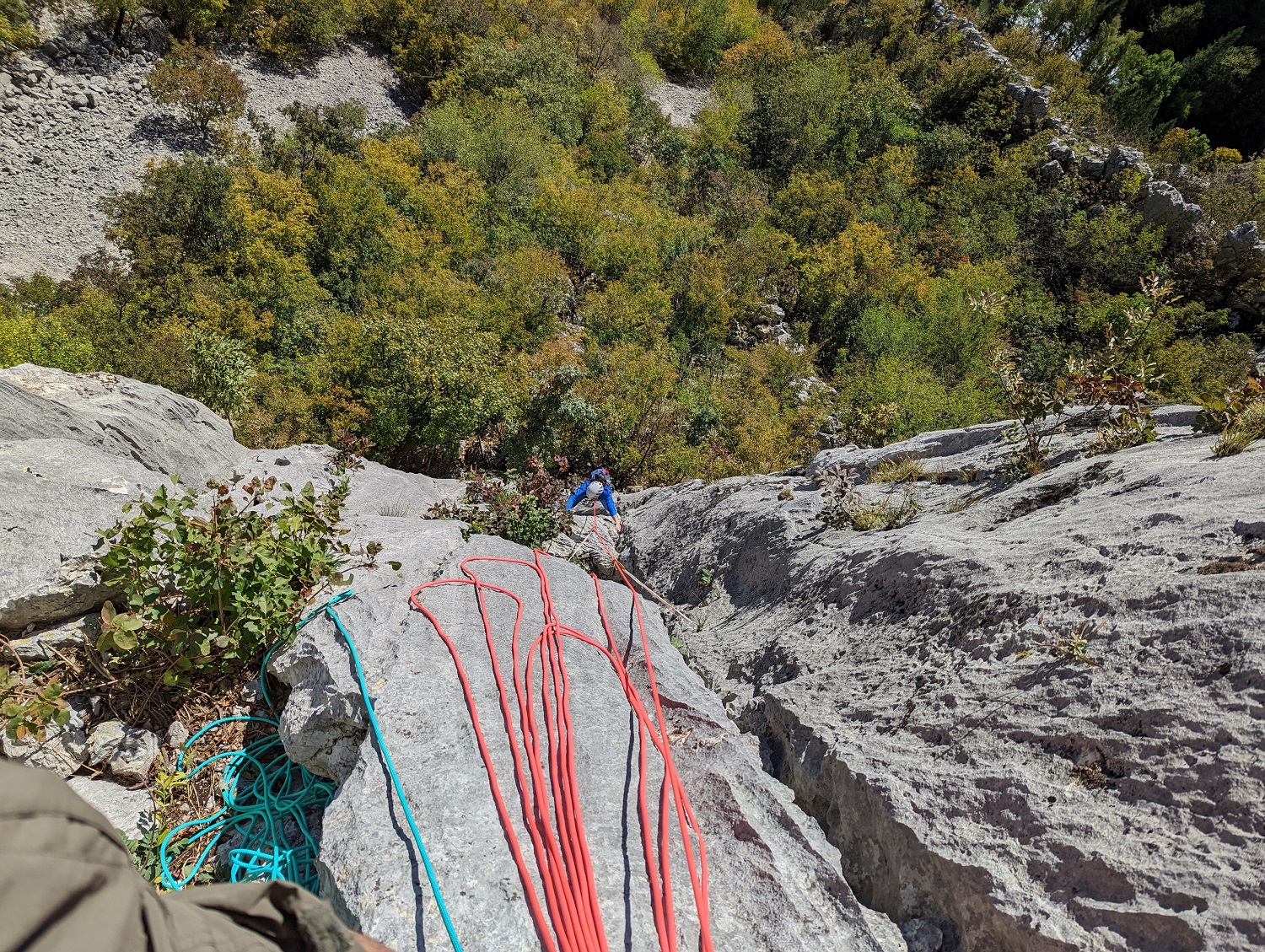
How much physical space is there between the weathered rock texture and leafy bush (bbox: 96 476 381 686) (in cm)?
24

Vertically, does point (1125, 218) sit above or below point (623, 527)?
above

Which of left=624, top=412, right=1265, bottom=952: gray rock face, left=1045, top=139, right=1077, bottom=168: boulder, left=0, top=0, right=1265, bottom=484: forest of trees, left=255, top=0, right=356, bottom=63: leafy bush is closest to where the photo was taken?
left=624, top=412, right=1265, bottom=952: gray rock face

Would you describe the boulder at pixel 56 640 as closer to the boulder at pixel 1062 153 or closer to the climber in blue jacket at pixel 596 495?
the climber in blue jacket at pixel 596 495

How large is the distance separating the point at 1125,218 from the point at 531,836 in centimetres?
2924

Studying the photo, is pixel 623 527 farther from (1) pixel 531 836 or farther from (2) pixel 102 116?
(2) pixel 102 116

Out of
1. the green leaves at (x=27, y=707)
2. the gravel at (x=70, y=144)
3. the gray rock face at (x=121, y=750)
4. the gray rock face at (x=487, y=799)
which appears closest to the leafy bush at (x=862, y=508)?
the gray rock face at (x=487, y=799)

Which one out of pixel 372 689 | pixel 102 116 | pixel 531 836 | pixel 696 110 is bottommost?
pixel 102 116

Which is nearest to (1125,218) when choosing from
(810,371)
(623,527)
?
(810,371)

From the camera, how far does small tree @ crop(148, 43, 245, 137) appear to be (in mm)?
21328

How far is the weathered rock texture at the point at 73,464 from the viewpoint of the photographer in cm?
402

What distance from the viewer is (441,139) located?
23469mm

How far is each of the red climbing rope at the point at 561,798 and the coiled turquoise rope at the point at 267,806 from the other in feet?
2.12


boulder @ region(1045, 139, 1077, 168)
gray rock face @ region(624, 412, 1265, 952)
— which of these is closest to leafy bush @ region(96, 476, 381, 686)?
gray rock face @ region(624, 412, 1265, 952)

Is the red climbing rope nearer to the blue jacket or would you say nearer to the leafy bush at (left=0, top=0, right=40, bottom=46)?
the blue jacket
